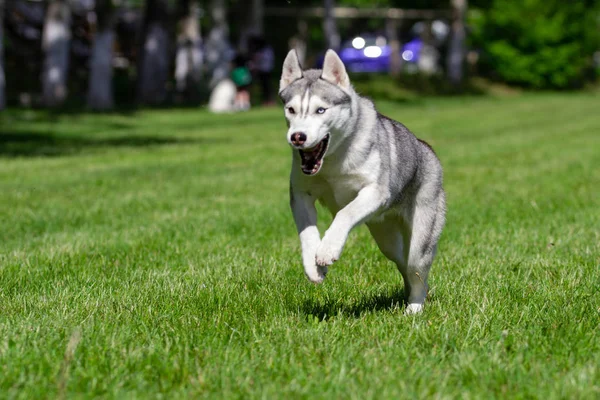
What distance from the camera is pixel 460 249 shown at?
692 centimetres

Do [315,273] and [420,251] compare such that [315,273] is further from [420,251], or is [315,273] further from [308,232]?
[420,251]

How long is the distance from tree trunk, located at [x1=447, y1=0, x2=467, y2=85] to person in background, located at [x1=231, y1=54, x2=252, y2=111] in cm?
1580

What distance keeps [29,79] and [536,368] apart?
31338 mm

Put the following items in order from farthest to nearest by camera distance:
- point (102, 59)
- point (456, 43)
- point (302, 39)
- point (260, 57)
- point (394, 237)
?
point (302, 39) < point (456, 43) < point (260, 57) < point (102, 59) < point (394, 237)

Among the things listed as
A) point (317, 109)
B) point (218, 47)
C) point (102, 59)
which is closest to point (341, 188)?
point (317, 109)

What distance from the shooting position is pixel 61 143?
1702 cm

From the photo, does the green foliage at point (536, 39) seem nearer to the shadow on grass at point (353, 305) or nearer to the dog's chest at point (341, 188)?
the shadow on grass at point (353, 305)

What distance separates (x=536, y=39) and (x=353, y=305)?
40.9 metres

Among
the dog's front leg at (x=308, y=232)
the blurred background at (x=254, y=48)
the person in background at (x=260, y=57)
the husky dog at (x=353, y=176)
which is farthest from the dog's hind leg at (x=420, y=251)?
the person in background at (x=260, y=57)

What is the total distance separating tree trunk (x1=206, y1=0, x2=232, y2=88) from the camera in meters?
28.5

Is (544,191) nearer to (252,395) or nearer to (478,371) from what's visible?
(478,371)

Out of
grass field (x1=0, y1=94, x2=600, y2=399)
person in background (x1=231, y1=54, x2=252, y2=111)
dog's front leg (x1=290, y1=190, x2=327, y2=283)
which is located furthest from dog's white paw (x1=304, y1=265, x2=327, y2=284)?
person in background (x1=231, y1=54, x2=252, y2=111)

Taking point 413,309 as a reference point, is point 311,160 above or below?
above

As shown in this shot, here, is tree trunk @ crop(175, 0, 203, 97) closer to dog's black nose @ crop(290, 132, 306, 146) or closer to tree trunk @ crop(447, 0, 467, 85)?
tree trunk @ crop(447, 0, 467, 85)
